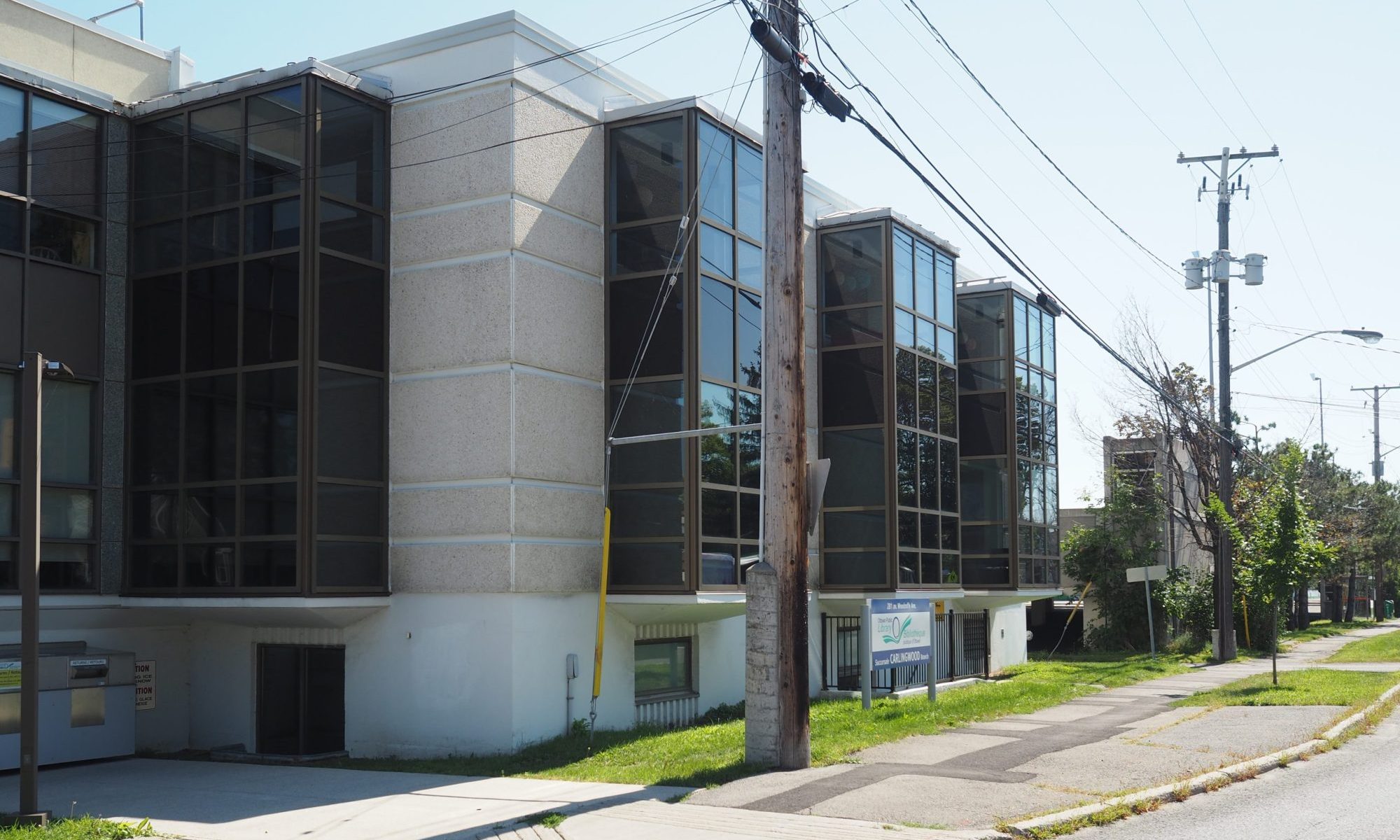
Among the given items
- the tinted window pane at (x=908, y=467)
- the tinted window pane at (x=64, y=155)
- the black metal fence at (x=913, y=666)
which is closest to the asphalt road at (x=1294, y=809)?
the black metal fence at (x=913, y=666)

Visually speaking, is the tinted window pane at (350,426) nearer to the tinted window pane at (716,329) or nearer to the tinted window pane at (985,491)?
the tinted window pane at (716,329)

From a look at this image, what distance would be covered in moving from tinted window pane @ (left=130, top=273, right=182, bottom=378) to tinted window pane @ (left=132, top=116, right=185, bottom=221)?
3.14ft

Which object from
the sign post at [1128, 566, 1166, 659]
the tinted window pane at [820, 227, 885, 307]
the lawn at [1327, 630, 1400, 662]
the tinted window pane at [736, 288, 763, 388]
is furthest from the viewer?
the lawn at [1327, 630, 1400, 662]

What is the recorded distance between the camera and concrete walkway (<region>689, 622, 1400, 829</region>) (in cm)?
1077

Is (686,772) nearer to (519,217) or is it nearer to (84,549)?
(519,217)

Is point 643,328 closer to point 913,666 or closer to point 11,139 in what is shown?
point 11,139

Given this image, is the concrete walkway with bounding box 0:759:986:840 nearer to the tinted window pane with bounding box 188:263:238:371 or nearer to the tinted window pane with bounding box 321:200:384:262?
the tinted window pane with bounding box 188:263:238:371

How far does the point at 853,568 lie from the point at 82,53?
44.9 feet

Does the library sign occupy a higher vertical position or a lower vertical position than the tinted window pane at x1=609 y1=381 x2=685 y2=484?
lower

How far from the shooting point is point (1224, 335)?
29.5 meters

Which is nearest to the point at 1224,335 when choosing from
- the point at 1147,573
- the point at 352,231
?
the point at 1147,573

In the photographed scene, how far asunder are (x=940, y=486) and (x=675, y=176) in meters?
8.72

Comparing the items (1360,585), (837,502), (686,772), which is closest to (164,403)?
(686,772)

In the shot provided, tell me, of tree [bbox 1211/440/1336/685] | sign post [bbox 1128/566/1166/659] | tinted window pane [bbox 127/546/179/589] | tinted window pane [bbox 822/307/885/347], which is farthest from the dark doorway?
sign post [bbox 1128/566/1166/659]
